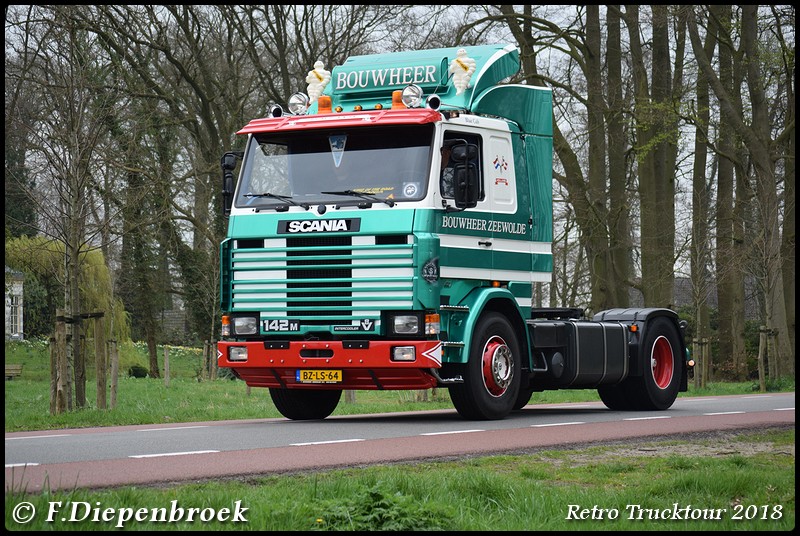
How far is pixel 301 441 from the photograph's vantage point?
11859 millimetres

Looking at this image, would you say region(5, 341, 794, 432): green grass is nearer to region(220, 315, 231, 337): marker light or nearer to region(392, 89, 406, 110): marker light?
region(220, 315, 231, 337): marker light

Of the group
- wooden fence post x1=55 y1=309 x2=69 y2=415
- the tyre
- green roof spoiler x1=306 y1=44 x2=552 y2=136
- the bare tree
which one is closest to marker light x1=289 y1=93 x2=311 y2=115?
green roof spoiler x1=306 y1=44 x2=552 y2=136

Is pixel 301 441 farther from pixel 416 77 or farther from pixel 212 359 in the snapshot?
pixel 212 359

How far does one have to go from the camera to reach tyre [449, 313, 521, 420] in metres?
14.3

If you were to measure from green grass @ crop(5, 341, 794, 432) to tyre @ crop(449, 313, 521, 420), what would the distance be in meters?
3.16

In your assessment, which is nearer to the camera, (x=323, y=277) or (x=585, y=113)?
(x=323, y=277)

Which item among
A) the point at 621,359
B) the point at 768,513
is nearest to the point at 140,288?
the point at 621,359

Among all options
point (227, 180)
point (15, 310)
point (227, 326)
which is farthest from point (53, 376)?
point (15, 310)

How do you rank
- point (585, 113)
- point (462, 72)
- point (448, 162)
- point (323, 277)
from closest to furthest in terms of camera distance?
point (323, 277), point (448, 162), point (462, 72), point (585, 113)

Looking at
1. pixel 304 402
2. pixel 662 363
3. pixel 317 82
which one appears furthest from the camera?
pixel 662 363

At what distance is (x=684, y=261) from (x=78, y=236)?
23499 mm

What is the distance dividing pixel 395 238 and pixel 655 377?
19.7 ft

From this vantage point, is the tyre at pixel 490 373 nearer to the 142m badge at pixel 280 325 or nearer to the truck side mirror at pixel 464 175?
the truck side mirror at pixel 464 175

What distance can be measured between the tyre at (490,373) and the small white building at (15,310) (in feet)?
83.5
